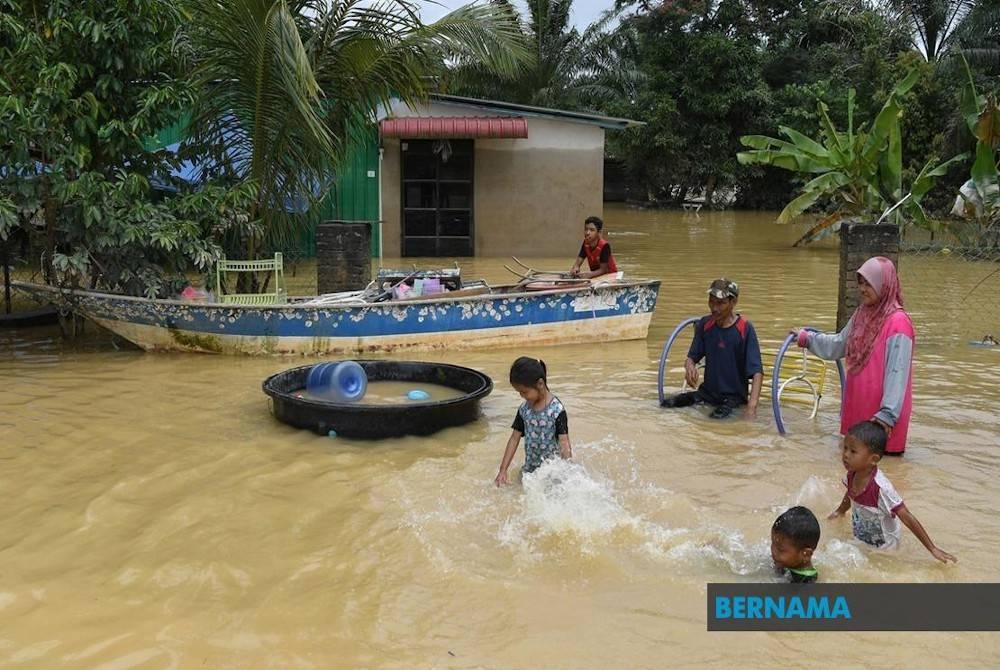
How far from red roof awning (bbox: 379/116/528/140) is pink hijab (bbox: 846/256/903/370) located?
1249 centimetres

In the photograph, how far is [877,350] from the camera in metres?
5.83

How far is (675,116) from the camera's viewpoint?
36.1 meters

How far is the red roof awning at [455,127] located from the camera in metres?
17.7

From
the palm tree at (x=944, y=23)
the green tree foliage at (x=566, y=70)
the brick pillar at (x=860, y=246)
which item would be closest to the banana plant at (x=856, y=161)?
the brick pillar at (x=860, y=246)

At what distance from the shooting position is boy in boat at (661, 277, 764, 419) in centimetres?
720

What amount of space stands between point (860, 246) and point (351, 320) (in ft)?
18.1

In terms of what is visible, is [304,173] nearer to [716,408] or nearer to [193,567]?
[716,408]

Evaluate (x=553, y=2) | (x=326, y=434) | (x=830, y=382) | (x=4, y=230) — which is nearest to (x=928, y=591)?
(x=326, y=434)

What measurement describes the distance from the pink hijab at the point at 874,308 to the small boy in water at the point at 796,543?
6.94ft

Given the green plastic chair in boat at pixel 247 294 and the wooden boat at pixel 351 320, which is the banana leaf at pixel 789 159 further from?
the green plastic chair in boat at pixel 247 294

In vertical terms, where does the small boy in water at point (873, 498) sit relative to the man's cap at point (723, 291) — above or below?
below

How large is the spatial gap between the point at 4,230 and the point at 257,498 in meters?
5.12

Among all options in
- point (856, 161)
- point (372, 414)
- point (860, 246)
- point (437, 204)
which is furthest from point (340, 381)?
point (437, 204)

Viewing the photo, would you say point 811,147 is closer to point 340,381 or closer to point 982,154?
point 982,154
